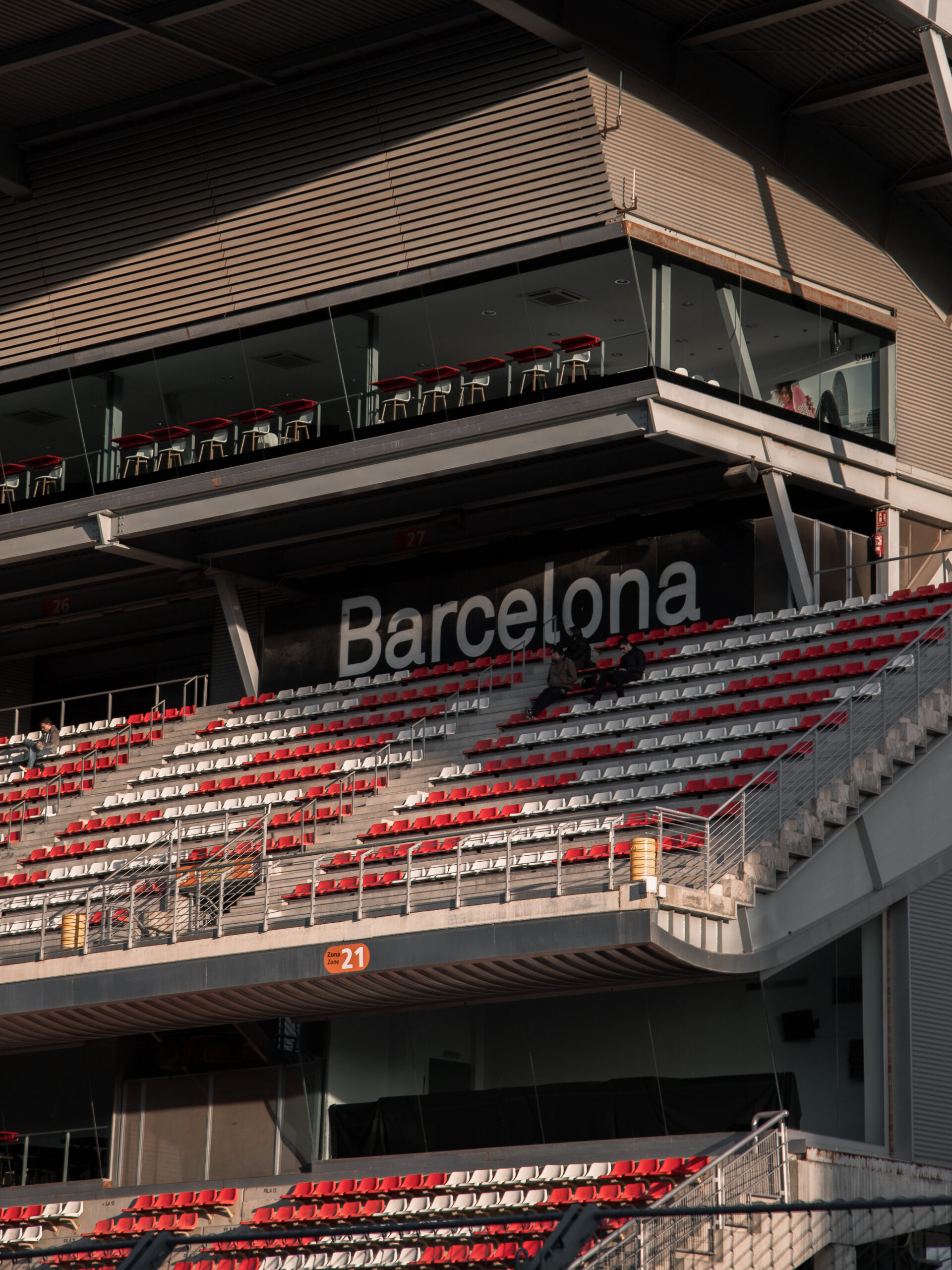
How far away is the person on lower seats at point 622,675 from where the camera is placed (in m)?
22.3

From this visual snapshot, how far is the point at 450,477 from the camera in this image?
2458cm

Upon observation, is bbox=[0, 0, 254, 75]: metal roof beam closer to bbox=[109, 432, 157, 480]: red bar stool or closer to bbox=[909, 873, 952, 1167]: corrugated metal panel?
bbox=[109, 432, 157, 480]: red bar stool

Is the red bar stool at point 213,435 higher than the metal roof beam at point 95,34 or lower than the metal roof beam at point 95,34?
lower

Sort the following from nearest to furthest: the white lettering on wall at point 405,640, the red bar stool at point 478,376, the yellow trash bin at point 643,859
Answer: the yellow trash bin at point 643,859
the red bar stool at point 478,376
the white lettering on wall at point 405,640

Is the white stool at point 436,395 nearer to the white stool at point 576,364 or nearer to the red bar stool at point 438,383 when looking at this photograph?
the red bar stool at point 438,383

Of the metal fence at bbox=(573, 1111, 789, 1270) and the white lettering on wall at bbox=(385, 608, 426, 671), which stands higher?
the white lettering on wall at bbox=(385, 608, 426, 671)

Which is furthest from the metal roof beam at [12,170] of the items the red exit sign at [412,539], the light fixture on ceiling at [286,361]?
the red exit sign at [412,539]

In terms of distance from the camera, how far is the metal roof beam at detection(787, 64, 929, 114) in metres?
24.0

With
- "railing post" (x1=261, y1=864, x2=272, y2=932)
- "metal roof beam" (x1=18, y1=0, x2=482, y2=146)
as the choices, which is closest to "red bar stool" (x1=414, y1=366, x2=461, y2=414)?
"metal roof beam" (x1=18, y1=0, x2=482, y2=146)

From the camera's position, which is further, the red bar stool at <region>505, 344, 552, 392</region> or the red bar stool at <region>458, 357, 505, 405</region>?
the red bar stool at <region>458, 357, 505, 405</region>

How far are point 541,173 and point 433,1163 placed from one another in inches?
482

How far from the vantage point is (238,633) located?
91.1ft

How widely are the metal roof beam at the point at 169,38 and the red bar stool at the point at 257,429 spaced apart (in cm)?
439

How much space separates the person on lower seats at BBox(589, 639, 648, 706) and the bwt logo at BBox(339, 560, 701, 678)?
6.53 feet
